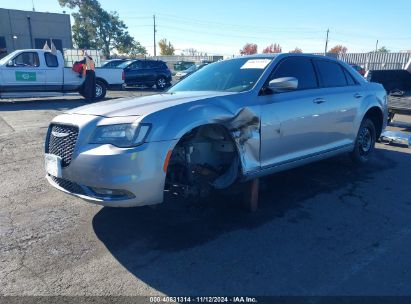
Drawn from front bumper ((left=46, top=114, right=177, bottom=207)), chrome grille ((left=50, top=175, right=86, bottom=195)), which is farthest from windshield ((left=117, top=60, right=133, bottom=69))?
front bumper ((left=46, top=114, right=177, bottom=207))

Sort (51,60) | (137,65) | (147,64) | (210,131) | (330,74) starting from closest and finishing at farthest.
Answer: (210,131)
(330,74)
(51,60)
(137,65)
(147,64)

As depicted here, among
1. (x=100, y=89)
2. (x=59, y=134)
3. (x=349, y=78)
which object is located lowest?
(x=100, y=89)

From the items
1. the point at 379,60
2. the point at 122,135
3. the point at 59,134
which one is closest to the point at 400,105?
the point at 122,135

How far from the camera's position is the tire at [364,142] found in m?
5.82

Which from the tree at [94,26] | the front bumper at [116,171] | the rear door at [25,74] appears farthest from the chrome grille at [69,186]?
the tree at [94,26]

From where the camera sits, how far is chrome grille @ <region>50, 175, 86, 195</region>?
326 cm

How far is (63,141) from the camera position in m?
3.42

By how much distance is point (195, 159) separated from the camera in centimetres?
383

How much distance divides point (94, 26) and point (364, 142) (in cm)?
6275

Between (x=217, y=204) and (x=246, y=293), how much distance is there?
170 cm

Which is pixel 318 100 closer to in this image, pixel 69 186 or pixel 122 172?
pixel 122 172

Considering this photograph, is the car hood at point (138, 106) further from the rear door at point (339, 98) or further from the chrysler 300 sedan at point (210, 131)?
the rear door at point (339, 98)

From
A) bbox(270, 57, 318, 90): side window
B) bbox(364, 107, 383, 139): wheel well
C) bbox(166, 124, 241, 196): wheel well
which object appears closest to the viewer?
bbox(166, 124, 241, 196): wheel well

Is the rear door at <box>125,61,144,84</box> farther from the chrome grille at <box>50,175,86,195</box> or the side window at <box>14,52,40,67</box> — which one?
the chrome grille at <box>50,175,86,195</box>
